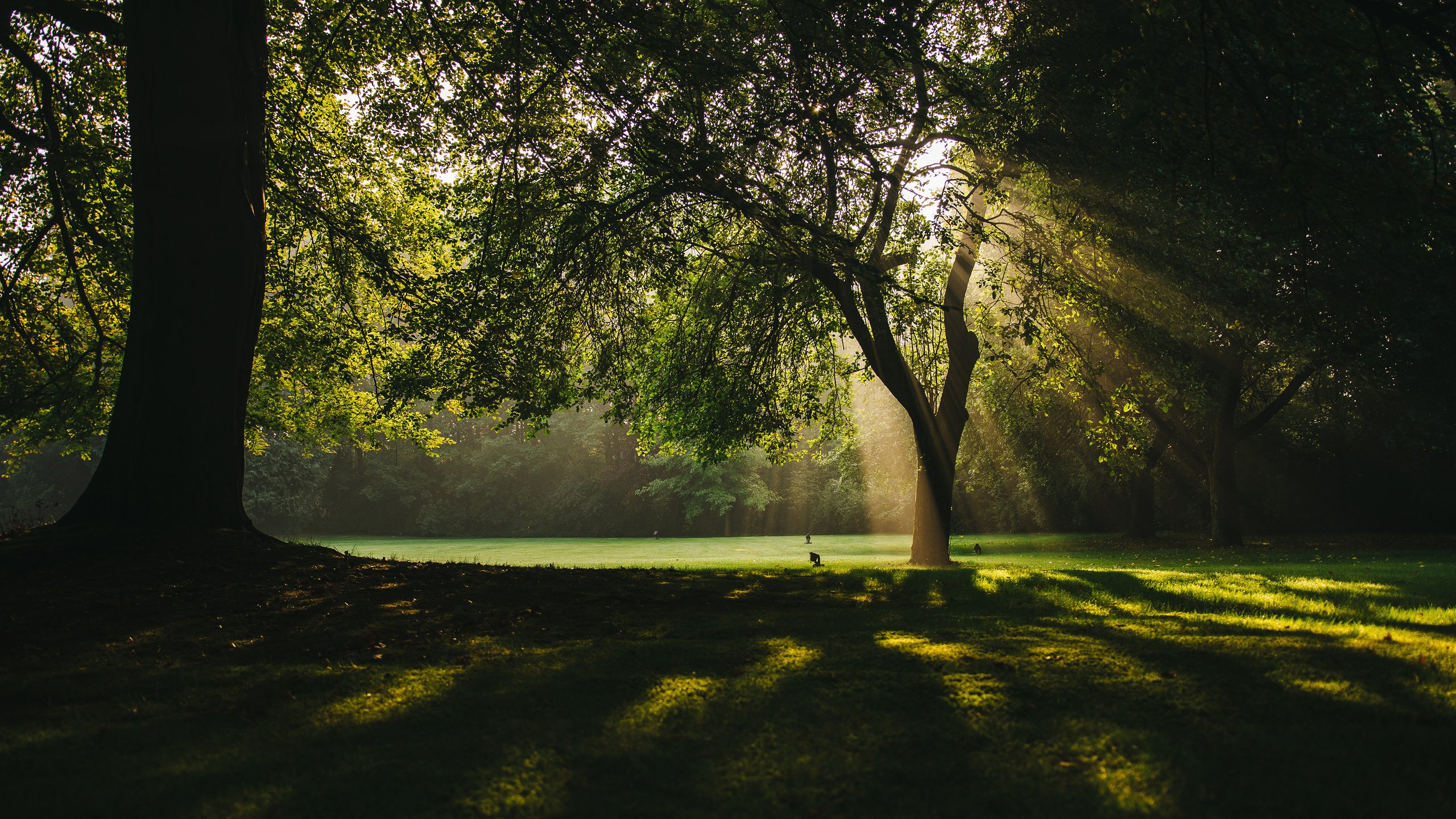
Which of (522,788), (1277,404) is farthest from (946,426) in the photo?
(522,788)

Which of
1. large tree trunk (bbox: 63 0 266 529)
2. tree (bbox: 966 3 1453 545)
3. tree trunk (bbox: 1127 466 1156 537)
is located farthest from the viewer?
tree trunk (bbox: 1127 466 1156 537)

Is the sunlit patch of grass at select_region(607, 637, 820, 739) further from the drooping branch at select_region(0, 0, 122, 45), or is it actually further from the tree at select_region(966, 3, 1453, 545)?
the drooping branch at select_region(0, 0, 122, 45)

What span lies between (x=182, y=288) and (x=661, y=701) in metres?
6.69

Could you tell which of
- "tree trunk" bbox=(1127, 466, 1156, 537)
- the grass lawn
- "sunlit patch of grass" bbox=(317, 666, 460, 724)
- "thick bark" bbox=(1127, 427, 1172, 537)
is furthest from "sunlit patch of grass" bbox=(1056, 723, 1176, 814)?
"tree trunk" bbox=(1127, 466, 1156, 537)

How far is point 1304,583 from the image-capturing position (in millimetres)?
10078

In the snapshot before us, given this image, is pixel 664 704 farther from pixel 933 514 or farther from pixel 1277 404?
pixel 1277 404

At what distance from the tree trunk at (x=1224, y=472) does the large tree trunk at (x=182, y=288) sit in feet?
75.4

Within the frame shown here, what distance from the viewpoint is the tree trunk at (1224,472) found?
71.9ft

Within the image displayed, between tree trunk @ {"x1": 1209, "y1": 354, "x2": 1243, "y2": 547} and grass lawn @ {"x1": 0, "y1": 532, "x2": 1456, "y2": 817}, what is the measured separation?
55.8 ft

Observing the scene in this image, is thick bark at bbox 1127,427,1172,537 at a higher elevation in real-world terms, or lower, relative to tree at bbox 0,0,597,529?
lower

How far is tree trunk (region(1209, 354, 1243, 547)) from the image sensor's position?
71.9ft

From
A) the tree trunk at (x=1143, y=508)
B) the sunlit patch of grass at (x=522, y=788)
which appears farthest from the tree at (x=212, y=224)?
the tree trunk at (x=1143, y=508)

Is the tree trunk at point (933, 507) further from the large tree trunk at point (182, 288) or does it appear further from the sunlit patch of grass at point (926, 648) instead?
the large tree trunk at point (182, 288)

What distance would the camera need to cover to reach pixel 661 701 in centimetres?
371
